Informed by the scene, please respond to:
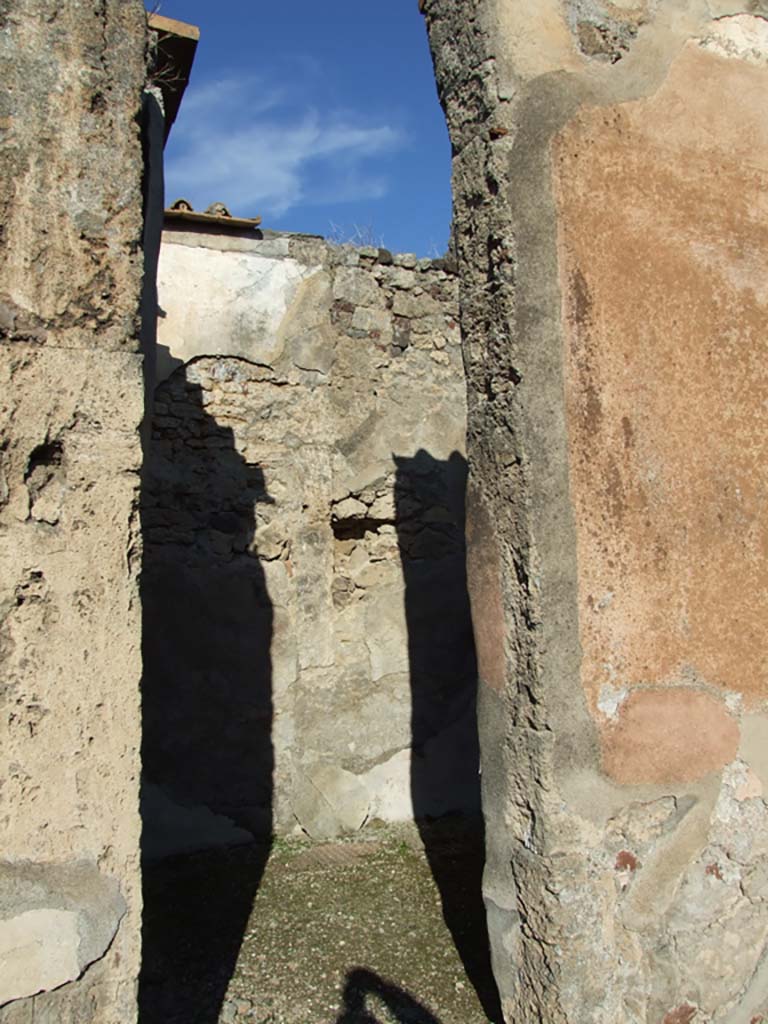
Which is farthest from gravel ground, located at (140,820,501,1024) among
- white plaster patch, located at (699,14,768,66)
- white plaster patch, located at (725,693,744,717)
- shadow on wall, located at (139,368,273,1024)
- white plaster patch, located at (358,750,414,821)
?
white plaster patch, located at (699,14,768,66)

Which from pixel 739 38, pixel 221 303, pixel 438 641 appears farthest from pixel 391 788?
pixel 739 38

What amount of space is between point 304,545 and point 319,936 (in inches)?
76.9

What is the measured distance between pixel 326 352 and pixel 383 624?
1.50m

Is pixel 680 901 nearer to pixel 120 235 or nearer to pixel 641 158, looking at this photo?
pixel 641 158

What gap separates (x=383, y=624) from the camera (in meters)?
4.67

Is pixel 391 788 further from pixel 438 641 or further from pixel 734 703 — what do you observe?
pixel 734 703

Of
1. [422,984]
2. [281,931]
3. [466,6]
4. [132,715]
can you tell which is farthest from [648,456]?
[281,931]

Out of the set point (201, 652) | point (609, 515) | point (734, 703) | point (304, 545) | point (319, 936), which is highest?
point (609, 515)

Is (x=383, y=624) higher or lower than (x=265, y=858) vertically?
higher

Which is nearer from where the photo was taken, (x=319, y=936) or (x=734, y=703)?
(x=734, y=703)

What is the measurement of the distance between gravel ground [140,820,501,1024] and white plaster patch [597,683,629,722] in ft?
3.44

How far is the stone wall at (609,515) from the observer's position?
220cm

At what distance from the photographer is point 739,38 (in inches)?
103

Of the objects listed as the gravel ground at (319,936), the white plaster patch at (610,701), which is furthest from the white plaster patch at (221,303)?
the white plaster patch at (610,701)
